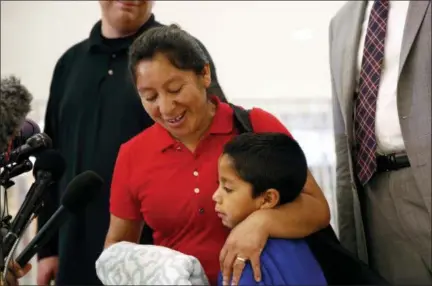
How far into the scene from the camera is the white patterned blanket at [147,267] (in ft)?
2.27

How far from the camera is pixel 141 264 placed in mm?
706

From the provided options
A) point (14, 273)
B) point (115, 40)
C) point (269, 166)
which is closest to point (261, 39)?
point (115, 40)

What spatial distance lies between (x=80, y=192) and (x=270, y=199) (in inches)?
11.8

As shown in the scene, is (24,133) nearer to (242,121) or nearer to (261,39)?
(242,121)

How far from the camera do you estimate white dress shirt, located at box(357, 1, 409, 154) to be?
108 cm

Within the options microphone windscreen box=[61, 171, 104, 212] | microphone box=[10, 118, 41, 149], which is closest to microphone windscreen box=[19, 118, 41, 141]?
microphone box=[10, 118, 41, 149]

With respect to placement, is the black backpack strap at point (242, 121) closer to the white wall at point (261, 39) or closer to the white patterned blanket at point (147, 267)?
the white patterned blanket at point (147, 267)

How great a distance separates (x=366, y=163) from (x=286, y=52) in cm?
138

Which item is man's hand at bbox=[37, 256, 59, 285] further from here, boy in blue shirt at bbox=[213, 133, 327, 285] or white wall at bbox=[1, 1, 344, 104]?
white wall at bbox=[1, 1, 344, 104]

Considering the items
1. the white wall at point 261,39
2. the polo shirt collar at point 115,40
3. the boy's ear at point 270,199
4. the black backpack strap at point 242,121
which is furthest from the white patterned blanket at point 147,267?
the white wall at point 261,39

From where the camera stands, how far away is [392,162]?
1.10 meters

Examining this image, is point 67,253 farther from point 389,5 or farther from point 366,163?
point 389,5

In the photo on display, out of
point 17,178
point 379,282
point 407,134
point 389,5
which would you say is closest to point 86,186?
point 17,178

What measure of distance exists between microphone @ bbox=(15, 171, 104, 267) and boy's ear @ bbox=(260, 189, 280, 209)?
27 centimetres
